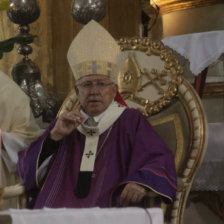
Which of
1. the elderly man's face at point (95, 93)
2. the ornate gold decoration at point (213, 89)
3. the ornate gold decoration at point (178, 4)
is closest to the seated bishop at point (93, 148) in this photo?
the elderly man's face at point (95, 93)

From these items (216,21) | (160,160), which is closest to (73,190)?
(160,160)

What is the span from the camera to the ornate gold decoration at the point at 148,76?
272 cm

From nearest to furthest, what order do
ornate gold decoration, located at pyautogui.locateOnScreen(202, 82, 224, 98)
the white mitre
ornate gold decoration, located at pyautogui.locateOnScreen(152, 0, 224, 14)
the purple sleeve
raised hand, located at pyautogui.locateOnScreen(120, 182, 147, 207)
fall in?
raised hand, located at pyautogui.locateOnScreen(120, 182, 147, 207)
the purple sleeve
the white mitre
ornate gold decoration, located at pyautogui.locateOnScreen(202, 82, 224, 98)
ornate gold decoration, located at pyautogui.locateOnScreen(152, 0, 224, 14)

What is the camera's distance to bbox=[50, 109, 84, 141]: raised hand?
2.28 m

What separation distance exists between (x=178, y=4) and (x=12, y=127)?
1.97 m

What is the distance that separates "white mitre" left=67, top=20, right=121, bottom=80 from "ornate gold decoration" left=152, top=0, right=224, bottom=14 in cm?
177

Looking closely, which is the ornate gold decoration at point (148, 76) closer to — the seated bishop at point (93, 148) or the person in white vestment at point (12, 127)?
the seated bishop at point (93, 148)

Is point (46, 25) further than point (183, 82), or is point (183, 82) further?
point (46, 25)

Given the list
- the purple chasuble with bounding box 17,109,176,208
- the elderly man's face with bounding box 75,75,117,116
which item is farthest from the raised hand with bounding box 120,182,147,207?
the elderly man's face with bounding box 75,75,117,116

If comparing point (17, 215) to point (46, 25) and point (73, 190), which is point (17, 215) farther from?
point (46, 25)

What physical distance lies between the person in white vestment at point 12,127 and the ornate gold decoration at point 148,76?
541 mm

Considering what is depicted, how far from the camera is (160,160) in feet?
7.32

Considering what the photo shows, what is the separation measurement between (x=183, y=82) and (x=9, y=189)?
Answer: 1.00 metres

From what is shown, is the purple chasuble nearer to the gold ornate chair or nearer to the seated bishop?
the seated bishop
